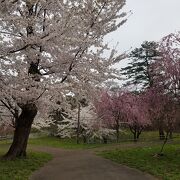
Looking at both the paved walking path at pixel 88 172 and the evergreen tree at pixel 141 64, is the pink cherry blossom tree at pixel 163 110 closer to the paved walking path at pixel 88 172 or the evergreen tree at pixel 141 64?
the paved walking path at pixel 88 172

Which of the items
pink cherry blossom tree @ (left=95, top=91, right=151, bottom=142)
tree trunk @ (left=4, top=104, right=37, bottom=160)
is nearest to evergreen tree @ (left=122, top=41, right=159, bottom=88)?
pink cherry blossom tree @ (left=95, top=91, right=151, bottom=142)

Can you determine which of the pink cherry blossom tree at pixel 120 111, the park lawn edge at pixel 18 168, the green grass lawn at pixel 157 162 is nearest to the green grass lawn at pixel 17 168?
the park lawn edge at pixel 18 168

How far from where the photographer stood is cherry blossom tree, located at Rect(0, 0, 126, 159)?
42.9ft

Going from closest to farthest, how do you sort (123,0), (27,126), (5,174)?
1. (5,174)
2. (123,0)
3. (27,126)

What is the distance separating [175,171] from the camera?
52.0 ft

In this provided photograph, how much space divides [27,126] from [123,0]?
795cm

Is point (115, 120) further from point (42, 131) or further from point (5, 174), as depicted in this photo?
point (5, 174)

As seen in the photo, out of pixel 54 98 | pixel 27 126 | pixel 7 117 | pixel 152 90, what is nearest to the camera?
pixel 54 98

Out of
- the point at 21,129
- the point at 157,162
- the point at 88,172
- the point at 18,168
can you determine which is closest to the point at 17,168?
the point at 18,168

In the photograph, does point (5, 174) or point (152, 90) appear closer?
point (5, 174)

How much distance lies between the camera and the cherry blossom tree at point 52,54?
1309cm

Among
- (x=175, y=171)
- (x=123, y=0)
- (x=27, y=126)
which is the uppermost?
(x=123, y=0)

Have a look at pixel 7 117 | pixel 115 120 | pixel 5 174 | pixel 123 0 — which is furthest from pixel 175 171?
pixel 115 120

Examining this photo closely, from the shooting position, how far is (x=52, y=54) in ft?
56.7
